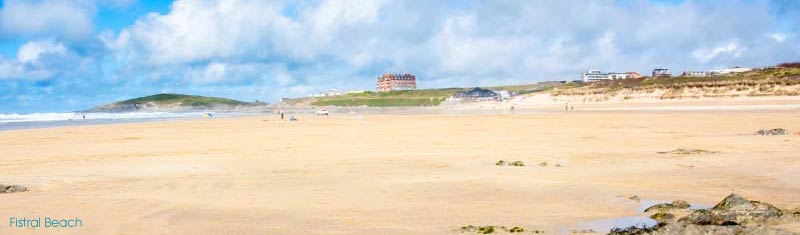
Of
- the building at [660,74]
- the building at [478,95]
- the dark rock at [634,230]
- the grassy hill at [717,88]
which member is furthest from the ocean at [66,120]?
the building at [660,74]

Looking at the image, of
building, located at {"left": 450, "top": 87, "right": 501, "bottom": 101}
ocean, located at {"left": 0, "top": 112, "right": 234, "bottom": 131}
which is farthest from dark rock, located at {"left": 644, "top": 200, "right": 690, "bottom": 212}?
building, located at {"left": 450, "top": 87, "right": 501, "bottom": 101}

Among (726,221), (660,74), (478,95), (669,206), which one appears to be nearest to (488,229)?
(726,221)

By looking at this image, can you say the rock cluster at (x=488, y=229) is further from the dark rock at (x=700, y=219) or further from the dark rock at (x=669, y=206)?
the dark rock at (x=669, y=206)

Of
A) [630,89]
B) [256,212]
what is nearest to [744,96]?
[630,89]

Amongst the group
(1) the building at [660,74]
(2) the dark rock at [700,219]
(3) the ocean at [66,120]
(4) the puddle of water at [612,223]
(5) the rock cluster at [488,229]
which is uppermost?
(1) the building at [660,74]

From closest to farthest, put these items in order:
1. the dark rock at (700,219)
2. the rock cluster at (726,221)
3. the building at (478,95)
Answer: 1. the rock cluster at (726,221)
2. the dark rock at (700,219)
3. the building at (478,95)

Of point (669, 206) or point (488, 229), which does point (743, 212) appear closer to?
point (669, 206)

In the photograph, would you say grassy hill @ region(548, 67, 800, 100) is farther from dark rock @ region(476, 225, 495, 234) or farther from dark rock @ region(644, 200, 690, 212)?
dark rock @ region(476, 225, 495, 234)

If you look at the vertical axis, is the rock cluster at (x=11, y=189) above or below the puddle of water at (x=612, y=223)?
above

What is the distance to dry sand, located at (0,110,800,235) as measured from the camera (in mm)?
8984

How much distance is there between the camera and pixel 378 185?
12500 mm

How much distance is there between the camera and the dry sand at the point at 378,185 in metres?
8.98

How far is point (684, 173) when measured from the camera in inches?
528

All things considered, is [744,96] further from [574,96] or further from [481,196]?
[481,196]
